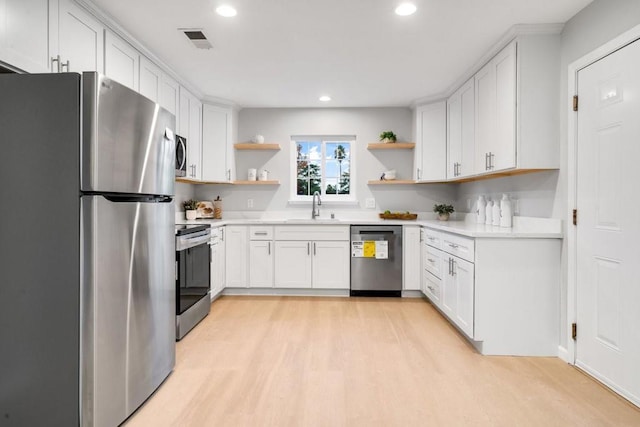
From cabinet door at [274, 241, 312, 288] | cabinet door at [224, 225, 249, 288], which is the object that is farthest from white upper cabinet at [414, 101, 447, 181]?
cabinet door at [224, 225, 249, 288]

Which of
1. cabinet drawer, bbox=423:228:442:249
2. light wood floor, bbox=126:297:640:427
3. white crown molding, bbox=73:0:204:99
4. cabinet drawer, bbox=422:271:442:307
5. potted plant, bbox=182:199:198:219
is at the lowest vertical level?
light wood floor, bbox=126:297:640:427

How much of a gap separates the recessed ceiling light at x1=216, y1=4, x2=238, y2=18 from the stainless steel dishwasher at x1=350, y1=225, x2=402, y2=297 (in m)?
2.56

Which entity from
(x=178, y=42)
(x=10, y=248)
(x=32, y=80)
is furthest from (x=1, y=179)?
(x=178, y=42)

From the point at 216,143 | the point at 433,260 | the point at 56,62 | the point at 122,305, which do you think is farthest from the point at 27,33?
the point at 433,260

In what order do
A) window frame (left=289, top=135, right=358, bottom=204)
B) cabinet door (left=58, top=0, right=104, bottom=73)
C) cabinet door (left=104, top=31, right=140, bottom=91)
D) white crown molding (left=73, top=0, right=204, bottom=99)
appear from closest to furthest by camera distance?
cabinet door (left=58, top=0, right=104, bottom=73) → white crown molding (left=73, top=0, right=204, bottom=99) → cabinet door (left=104, top=31, right=140, bottom=91) → window frame (left=289, top=135, right=358, bottom=204)

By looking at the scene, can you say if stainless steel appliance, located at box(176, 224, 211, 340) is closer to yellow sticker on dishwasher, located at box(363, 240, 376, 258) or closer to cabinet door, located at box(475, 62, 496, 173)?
yellow sticker on dishwasher, located at box(363, 240, 376, 258)

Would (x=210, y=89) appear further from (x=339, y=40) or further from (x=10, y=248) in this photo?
(x=10, y=248)

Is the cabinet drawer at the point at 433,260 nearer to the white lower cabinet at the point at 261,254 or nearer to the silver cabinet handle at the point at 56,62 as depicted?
the white lower cabinet at the point at 261,254

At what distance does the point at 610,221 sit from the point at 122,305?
2760mm

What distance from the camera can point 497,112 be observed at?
2973mm

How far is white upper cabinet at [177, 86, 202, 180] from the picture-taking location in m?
3.81

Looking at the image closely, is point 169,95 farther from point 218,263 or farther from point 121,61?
point 218,263

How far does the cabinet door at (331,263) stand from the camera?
424 cm

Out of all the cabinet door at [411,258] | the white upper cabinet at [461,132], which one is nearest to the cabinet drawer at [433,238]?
the cabinet door at [411,258]
